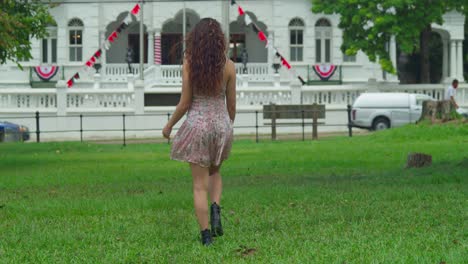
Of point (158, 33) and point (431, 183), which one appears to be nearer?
point (431, 183)

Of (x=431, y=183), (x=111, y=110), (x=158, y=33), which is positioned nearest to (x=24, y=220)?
(x=431, y=183)

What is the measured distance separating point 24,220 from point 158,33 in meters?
40.8

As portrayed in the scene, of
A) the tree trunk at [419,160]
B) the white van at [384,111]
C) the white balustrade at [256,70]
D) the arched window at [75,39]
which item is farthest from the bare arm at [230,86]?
the arched window at [75,39]

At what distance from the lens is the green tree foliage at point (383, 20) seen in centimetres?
4447

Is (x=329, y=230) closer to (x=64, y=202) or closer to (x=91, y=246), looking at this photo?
(x=91, y=246)

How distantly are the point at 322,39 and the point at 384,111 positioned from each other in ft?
42.2

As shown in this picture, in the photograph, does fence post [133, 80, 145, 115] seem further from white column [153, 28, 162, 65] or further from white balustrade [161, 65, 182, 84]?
white column [153, 28, 162, 65]

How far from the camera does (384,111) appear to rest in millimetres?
42094

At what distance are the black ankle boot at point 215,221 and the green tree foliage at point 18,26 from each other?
1145 centimetres

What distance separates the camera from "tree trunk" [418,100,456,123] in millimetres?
33938

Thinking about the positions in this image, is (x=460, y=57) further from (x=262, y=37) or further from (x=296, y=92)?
(x=296, y=92)

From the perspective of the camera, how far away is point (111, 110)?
42.9 m

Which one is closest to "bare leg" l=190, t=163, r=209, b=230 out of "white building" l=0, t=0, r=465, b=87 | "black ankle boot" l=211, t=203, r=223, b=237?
"black ankle boot" l=211, t=203, r=223, b=237

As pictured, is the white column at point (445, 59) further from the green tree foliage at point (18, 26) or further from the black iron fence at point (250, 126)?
the green tree foliage at point (18, 26)
